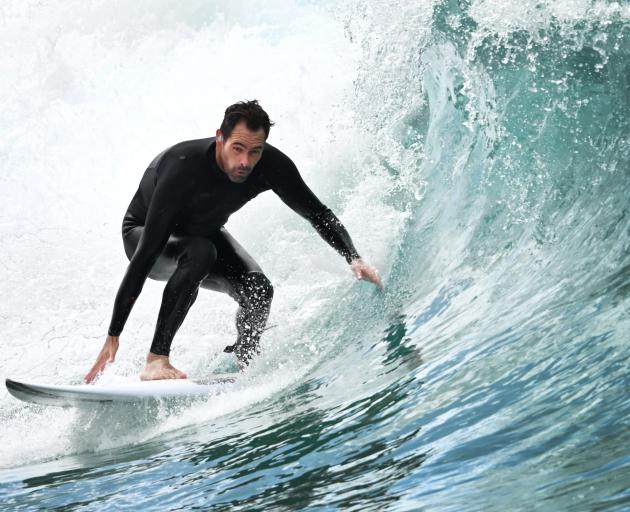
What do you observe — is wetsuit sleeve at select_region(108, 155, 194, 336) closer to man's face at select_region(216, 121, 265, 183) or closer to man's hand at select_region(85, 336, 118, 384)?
man's hand at select_region(85, 336, 118, 384)

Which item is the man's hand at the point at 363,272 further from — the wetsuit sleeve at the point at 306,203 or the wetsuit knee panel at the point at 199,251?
the wetsuit knee panel at the point at 199,251

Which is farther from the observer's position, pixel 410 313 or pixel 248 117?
pixel 410 313

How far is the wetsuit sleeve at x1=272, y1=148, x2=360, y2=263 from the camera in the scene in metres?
4.35

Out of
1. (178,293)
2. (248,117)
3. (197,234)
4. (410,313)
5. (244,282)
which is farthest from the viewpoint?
(410,313)

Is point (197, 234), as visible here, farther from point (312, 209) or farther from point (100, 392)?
point (100, 392)

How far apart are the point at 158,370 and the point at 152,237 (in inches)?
26.5

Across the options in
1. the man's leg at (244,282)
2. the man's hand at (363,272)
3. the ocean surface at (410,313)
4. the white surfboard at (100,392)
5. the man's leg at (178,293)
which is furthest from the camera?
the man's leg at (244,282)

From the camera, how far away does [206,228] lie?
443 cm

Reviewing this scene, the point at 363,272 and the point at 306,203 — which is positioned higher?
the point at 306,203

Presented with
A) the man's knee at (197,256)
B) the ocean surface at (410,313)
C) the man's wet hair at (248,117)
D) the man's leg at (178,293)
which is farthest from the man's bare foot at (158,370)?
the man's wet hair at (248,117)

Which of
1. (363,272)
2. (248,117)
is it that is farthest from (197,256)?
(363,272)

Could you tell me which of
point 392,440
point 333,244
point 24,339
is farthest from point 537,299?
point 24,339

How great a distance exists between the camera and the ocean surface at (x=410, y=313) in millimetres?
2514

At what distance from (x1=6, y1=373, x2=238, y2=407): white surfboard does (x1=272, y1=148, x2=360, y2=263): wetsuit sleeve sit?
103cm
